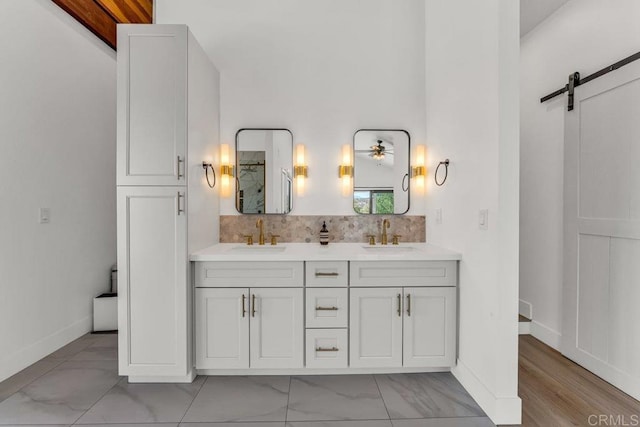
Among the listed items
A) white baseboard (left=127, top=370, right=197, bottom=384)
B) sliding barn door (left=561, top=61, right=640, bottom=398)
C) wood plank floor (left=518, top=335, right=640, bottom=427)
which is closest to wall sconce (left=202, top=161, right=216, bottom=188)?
white baseboard (left=127, top=370, right=197, bottom=384)

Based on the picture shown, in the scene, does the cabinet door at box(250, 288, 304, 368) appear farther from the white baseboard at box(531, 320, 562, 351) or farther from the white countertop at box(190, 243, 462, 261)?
the white baseboard at box(531, 320, 562, 351)

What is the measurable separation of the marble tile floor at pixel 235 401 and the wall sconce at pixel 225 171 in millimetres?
1511

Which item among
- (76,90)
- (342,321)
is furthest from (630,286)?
(76,90)

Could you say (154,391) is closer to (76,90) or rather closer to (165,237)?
(165,237)

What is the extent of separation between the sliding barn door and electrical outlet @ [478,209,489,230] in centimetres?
101

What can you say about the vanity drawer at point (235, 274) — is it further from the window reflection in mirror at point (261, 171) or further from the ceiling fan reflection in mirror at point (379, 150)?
the ceiling fan reflection in mirror at point (379, 150)

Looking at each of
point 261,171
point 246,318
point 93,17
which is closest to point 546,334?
point 246,318

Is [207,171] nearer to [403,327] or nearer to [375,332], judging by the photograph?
[375,332]

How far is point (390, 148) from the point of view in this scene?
10.2 feet

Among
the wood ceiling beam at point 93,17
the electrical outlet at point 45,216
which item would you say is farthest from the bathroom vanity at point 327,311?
the wood ceiling beam at point 93,17

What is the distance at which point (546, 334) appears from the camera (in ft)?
9.83

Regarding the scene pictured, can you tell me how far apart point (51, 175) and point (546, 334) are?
4.41 metres

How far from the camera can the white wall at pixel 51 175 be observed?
8.11 ft

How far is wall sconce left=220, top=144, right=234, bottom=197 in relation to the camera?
3018mm
